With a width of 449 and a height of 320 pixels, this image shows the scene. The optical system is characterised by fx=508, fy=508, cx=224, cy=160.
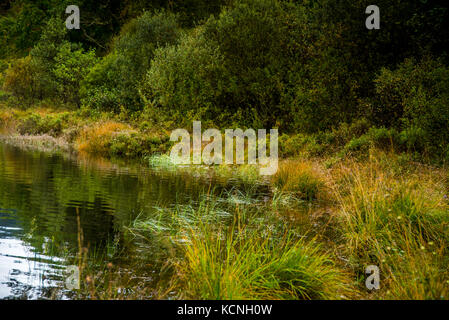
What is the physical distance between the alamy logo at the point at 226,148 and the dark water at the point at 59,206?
309 cm

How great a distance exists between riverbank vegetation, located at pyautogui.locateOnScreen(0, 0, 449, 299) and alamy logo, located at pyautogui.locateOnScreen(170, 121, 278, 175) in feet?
2.28

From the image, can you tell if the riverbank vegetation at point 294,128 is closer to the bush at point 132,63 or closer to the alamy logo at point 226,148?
the bush at point 132,63

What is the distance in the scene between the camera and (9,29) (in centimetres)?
5369

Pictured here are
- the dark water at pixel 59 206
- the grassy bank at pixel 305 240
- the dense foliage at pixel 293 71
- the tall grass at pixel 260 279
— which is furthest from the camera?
the dense foliage at pixel 293 71

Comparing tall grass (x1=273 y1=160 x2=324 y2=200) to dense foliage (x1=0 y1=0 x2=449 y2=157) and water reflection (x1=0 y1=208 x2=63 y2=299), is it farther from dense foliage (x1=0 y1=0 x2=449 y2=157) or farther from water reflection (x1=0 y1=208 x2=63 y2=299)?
water reflection (x1=0 y1=208 x2=63 y2=299)

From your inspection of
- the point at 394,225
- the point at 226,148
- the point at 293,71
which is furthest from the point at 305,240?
the point at 293,71

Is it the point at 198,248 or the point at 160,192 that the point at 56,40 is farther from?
the point at 198,248

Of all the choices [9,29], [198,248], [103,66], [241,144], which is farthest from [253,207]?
[9,29]

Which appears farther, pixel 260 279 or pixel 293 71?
pixel 293 71

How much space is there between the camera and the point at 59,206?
1098 centimetres

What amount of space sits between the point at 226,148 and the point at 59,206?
39.6ft

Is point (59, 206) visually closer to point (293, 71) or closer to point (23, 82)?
point (293, 71)

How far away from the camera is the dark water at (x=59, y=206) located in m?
6.62

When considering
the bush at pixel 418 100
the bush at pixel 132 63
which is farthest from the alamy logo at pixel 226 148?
the bush at pixel 132 63
